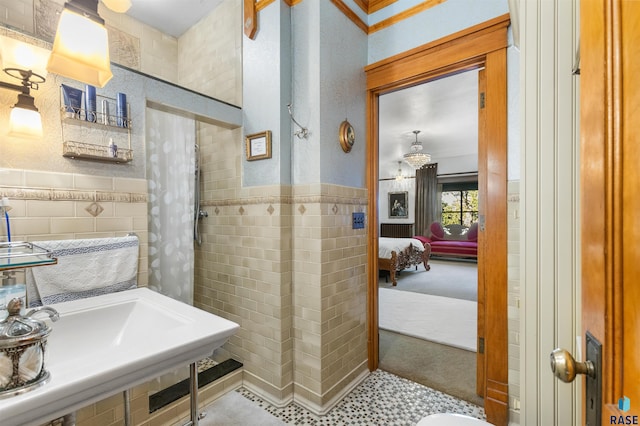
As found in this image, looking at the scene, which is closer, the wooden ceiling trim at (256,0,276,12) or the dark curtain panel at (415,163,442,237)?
the wooden ceiling trim at (256,0,276,12)

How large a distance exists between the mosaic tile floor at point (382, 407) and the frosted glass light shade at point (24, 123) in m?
2.00

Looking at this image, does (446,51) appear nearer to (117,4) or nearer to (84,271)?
(117,4)

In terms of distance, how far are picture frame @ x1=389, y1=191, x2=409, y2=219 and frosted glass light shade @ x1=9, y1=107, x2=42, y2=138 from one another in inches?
346

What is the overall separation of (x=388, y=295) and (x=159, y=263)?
3507 millimetres

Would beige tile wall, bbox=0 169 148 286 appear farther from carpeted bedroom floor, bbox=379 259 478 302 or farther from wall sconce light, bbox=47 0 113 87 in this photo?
carpeted bedroom floor, bbox=379 259 478 302

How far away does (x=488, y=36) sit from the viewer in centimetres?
180

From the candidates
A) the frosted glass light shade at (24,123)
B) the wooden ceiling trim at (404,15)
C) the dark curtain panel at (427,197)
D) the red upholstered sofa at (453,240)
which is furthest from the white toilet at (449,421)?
the dark curtain panel at (427,197)

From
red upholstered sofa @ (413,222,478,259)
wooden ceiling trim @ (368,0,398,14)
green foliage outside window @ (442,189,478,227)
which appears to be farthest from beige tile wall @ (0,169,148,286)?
green foliage outside window @ (442,189,478,227)

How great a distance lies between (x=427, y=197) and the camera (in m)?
8.59

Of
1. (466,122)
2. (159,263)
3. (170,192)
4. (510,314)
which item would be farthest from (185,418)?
(466,122)

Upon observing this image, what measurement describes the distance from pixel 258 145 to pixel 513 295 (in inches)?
76.3

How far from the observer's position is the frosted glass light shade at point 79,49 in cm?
102

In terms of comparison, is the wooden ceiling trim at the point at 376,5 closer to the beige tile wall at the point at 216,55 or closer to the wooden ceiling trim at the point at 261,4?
the wooden ceiling trim at the point at 261,4

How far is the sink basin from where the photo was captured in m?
0.67
